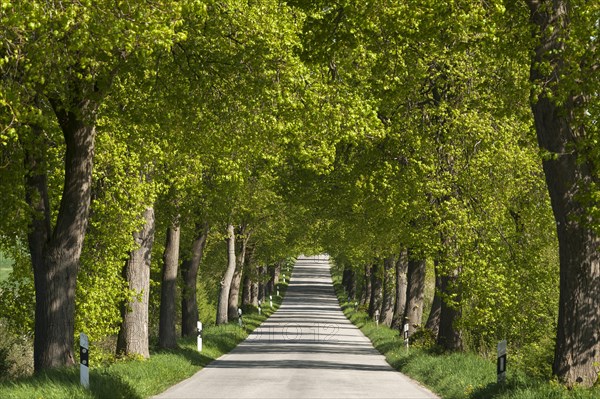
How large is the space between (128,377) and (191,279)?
65.8 ft

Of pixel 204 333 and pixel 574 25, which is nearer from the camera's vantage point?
pixel 574 25

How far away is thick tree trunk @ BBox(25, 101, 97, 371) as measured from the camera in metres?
18.2

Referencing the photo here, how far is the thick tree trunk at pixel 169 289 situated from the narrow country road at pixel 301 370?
6.05ft

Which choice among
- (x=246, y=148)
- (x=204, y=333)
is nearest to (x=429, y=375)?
(x=246, y=148)

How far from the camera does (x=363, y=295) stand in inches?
3246

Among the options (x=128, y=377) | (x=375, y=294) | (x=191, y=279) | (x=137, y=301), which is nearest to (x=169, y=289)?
(x=137, y=301)

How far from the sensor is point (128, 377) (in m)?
19.0

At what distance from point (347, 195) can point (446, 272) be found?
294 inches

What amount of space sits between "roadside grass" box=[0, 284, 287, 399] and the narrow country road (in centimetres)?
41

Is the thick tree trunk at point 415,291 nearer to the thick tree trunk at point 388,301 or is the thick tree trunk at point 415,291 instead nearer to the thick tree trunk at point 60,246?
the thick tree trunk at point 388,301

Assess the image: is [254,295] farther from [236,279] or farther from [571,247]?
[571,247]

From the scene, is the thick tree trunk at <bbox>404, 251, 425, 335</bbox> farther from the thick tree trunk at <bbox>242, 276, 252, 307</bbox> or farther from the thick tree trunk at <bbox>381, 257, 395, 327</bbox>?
the thick tree trunk at <bbox>242, 276, 252, 307</bbox>

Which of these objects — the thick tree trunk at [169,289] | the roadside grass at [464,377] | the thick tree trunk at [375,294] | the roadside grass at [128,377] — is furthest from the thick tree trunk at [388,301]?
the thick tree trunk at [169,289]

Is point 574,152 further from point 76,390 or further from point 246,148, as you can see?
point 76,390
